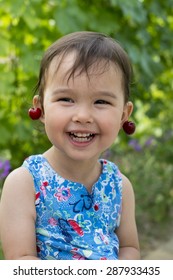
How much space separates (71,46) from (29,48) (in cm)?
179

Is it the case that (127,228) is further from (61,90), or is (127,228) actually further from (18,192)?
(61,90)

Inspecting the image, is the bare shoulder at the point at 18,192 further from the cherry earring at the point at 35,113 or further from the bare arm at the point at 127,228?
the bare arm at the point at 127,228

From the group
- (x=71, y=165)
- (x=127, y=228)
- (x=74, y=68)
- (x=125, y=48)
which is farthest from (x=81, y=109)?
(x=125, y=48)

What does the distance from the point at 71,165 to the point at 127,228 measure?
0.35 meters

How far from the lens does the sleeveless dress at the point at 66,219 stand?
2.03 meters

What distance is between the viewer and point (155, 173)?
14.7 ft

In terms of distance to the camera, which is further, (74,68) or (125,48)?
(125,48)

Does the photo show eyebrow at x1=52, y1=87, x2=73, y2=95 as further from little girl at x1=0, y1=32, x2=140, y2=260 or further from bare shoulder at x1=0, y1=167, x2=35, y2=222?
bare shoulder at x1=0, y1=167, x2=35, y2=222

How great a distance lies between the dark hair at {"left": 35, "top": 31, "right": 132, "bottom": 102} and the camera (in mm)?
1947

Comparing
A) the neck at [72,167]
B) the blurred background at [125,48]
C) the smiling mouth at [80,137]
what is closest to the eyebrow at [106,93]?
the smiling mouth at [80,137]

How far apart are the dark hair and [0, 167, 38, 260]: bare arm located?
0.35 meters

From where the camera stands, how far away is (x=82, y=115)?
6.25 feet

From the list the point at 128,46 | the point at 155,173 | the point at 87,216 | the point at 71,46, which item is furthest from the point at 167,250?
the point at 71,46

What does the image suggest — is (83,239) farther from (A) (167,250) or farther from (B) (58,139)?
(A) (167,250)
